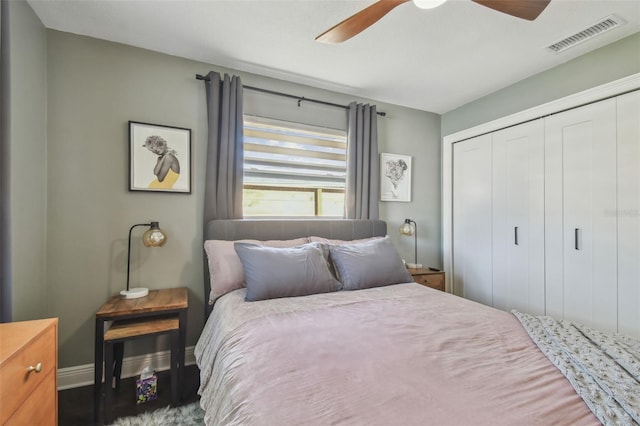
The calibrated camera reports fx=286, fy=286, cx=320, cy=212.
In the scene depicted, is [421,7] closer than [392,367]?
No

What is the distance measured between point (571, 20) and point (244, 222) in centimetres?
278

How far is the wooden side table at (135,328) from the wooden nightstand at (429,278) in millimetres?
2117

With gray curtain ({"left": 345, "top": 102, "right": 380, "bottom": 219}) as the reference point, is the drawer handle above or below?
below

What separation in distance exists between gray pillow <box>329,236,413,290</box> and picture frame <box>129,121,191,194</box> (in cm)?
140

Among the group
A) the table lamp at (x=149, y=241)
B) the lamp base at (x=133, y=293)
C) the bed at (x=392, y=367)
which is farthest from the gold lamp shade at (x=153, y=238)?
the bed at (x=392, y=367)

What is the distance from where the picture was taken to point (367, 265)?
222cm

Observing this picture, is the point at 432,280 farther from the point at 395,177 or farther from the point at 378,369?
the point at 378,369

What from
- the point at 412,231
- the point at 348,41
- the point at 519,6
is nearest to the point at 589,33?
the point at 519,6

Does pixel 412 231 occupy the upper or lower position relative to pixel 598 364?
upper

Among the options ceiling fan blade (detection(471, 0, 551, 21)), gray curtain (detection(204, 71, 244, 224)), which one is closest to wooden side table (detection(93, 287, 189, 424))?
gray curtain (detection(204, 71, 244, 224))

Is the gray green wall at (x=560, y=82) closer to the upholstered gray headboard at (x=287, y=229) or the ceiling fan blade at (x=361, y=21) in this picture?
the upholstered gray headboard at (x=287, y=229)

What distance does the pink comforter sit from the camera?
79 centimetres

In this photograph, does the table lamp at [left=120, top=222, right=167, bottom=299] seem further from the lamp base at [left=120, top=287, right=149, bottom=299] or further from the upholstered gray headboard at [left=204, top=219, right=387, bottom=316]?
the upholstered gray headboard at [left=204, top=219, right=387, bottom=316]

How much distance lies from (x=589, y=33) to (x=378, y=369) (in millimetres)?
2754
